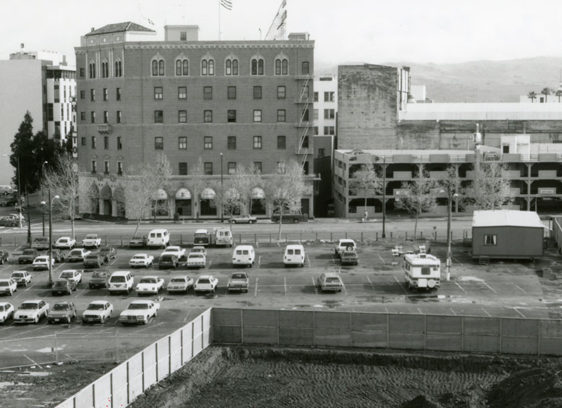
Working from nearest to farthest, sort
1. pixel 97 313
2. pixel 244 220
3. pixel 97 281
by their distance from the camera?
pixel 97 313, pixel 97 281, pixel 244 220

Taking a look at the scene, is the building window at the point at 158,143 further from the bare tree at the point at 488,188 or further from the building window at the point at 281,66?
the bare tree at the point at 488,188

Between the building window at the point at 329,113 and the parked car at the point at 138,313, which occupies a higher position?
the building window at the point at 329,113

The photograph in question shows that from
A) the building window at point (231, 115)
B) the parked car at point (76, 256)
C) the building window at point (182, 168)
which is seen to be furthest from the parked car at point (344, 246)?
the building window at point (182, 168)


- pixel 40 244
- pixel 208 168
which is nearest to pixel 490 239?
pixel 40 244

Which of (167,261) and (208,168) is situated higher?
(208,168)

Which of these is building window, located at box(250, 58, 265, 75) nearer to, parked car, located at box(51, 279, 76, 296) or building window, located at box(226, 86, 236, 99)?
building window, located at box(226, 86, 236, 99)

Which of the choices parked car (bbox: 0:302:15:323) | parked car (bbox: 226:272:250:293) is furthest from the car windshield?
parked car (bbox: 226:272:250:293)

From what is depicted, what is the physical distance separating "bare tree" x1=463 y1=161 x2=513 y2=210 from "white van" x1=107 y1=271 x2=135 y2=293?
49131mm

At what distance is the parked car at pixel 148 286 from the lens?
60875 millimetres

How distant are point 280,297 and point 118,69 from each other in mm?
60080

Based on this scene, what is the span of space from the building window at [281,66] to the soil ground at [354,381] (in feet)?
224

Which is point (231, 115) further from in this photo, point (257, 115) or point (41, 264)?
point (41, 264)

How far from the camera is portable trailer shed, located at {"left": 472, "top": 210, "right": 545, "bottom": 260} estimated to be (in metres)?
72.6

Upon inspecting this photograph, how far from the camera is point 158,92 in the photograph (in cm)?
11250
